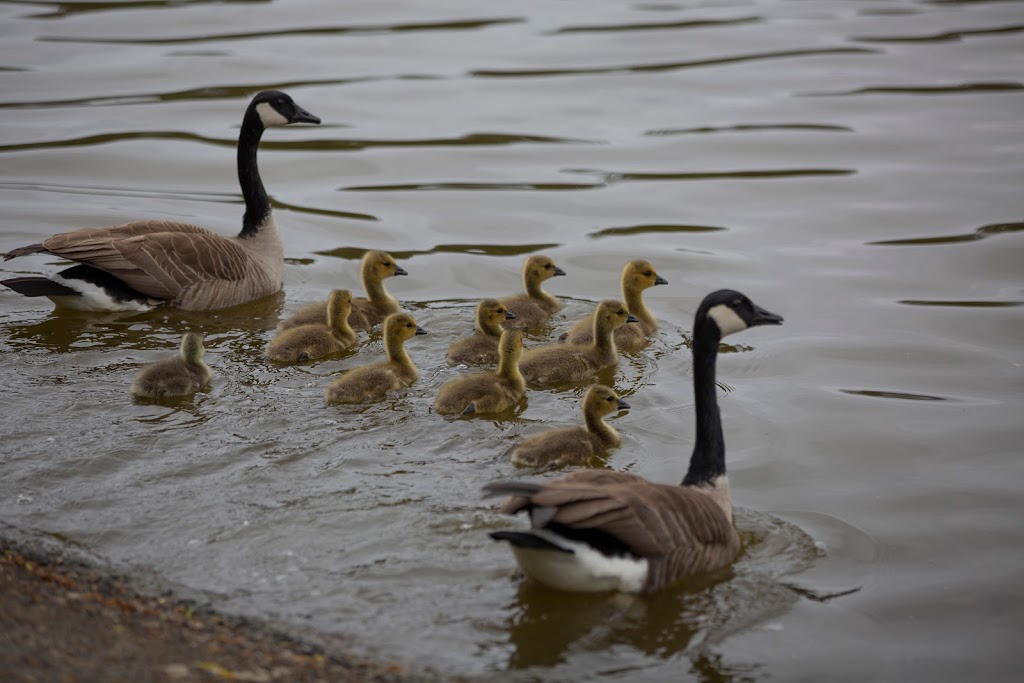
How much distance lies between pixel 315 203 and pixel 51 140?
14.1 feet

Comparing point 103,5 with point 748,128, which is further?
point 103,5

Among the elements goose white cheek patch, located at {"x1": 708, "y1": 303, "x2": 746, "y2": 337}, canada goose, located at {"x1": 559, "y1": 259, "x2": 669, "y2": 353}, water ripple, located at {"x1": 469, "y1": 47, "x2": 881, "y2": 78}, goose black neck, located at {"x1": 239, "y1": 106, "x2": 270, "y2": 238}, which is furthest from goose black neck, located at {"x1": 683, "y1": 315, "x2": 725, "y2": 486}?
water ripple, located at {"x1": 469, "y1": 47, "x2": 881, "y2": 78}

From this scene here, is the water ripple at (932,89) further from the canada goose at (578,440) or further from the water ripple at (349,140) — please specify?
the canada goose at (578,440)

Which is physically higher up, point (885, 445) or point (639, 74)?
point (639, 74)

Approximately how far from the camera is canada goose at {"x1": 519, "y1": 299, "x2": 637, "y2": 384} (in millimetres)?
10133

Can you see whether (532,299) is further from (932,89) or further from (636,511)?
(932,89)

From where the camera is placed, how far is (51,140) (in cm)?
1745

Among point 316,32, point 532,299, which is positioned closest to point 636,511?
point 532,299

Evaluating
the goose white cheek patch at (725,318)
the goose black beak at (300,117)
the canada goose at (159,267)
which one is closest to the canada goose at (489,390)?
the goose white cheek patch at (725,318)

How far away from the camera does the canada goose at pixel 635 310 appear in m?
11.0

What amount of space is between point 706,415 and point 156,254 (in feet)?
19.8

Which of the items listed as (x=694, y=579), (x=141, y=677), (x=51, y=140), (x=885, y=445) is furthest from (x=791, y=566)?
(x=51, y=140)

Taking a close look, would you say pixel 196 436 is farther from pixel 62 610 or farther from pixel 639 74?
pixel 639 74

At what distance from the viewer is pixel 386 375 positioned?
31.5 feet
